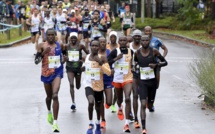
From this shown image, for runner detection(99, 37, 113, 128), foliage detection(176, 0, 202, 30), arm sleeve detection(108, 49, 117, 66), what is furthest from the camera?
foliage detection(176, 0, 202, 30)

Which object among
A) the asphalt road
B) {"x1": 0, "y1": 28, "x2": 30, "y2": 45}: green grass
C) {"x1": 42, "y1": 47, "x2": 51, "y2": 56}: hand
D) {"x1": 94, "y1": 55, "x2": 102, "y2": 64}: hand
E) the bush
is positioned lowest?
{"x1": 0, "y1": 28, "x2": 30, "y2": 45}: green grass

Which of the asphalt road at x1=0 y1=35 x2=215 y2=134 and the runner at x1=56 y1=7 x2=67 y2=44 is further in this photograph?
the runner at x1=56 y1=7 x2=67 y2=44

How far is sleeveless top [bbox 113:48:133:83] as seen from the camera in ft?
35.8

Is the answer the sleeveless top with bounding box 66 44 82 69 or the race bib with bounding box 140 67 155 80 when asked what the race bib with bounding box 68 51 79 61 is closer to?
the sleeveless top with bounding box 66 44 82 69

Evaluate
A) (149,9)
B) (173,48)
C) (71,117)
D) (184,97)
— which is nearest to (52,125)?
(71,117)

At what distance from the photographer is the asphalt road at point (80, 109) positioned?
1109cm

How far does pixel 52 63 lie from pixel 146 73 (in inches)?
66.5

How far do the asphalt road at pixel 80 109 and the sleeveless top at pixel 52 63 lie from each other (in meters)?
1.04

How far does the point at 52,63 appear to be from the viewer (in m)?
10.9

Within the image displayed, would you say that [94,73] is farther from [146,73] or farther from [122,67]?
[146,73]

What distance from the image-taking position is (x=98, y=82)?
10477mm

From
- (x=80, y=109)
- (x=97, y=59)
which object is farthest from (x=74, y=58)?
(x=97, y=59)

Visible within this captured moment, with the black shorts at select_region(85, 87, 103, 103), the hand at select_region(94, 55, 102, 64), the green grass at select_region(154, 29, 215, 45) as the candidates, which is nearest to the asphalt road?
the black shorts at select_region(85, 87, 103, 103)

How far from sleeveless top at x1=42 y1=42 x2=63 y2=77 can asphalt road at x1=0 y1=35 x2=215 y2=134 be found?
3.40 feet
